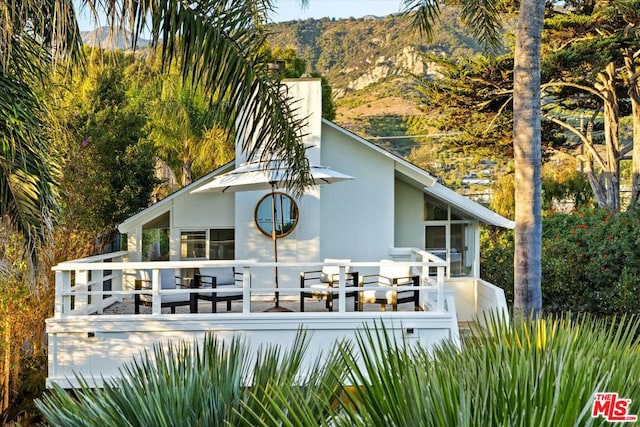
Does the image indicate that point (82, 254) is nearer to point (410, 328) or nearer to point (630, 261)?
point (410, 328)

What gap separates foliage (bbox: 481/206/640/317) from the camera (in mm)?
17422

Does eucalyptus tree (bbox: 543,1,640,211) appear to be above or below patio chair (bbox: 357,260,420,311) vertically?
above

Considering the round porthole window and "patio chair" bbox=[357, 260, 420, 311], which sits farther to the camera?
the round porthole window

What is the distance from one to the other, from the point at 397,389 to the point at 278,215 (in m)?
11.9

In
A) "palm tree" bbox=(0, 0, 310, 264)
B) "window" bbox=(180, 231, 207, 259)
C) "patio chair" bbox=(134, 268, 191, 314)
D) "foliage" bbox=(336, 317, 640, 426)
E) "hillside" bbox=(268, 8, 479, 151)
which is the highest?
"hillside" bbox=(268, 8, 479, 151)

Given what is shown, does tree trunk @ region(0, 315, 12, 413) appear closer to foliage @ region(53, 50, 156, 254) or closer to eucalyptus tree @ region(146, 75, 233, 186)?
foliage @ region(53, 50, 156, 254)

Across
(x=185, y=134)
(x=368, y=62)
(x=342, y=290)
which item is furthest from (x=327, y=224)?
(x=368, y=62)

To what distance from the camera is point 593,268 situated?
18.0 meters

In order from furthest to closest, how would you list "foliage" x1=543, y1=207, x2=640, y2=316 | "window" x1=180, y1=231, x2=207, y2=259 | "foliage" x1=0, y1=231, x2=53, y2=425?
"foliage" x1=543, y1=207, x2=640, y2=316 < "window" x1=180, y1=231, x2=207, y2=259 < "foliage" x1=0, y1=231, x2=53, y2=425

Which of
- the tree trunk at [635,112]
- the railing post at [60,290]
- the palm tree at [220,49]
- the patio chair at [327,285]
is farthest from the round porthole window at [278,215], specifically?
the tree trunk at [635,112]

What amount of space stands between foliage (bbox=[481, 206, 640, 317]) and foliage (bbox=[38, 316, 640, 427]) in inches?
585

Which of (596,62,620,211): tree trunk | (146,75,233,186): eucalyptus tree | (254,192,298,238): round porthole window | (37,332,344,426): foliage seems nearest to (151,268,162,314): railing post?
(254,192,298,238): round porthole window

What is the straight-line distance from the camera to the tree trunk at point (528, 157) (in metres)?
9.83

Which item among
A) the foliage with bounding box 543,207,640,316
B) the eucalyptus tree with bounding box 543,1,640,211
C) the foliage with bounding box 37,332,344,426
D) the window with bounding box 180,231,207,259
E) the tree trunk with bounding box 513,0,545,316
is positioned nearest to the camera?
the foliage with bounding box 37,332,344,426
